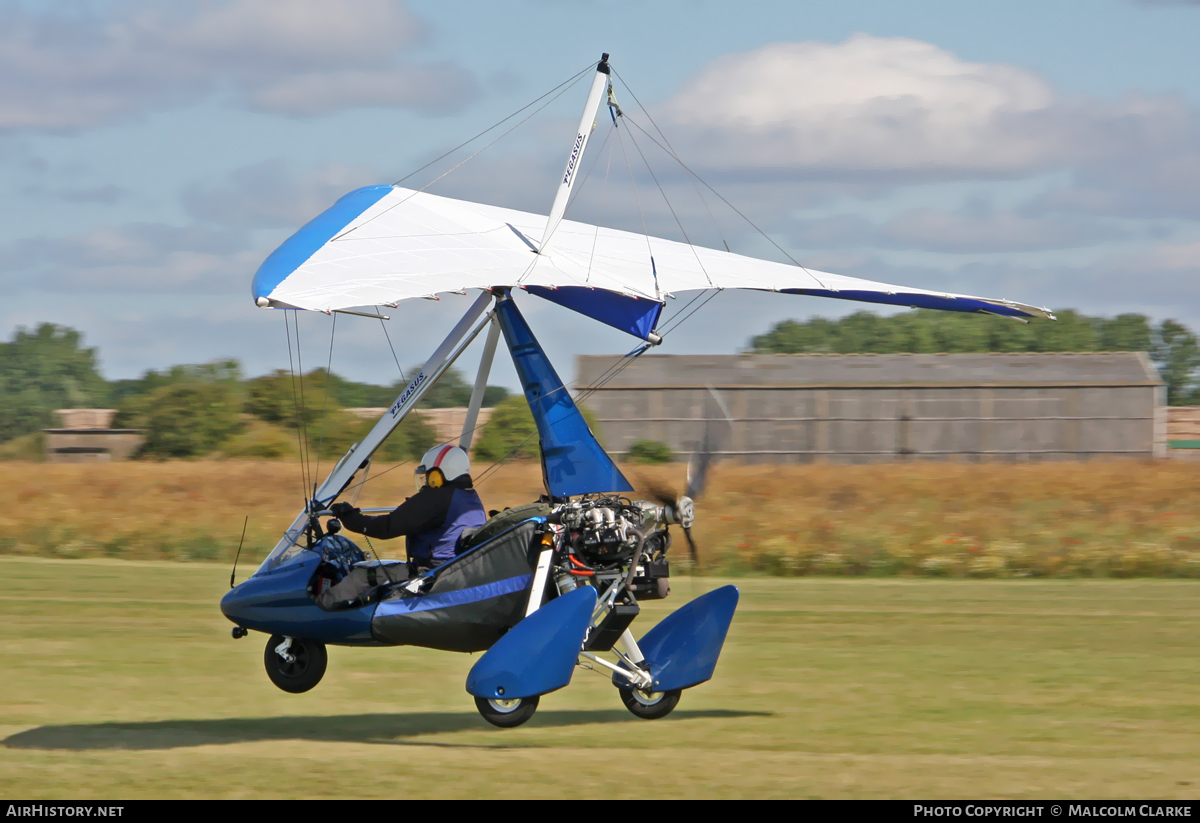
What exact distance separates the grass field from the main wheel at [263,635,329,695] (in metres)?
0.16

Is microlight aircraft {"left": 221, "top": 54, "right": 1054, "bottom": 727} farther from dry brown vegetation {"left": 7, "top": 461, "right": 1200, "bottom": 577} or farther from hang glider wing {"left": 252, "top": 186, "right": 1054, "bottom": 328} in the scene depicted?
dry brown vegetation {"left": 7, "top": 461, "right": 1200, "bottom": 577}

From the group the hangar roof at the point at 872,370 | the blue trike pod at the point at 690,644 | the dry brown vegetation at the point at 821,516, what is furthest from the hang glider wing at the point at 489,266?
the hangar roof at the point at 872,370

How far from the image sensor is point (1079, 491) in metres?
26.0

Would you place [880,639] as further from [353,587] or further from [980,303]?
[353,587]

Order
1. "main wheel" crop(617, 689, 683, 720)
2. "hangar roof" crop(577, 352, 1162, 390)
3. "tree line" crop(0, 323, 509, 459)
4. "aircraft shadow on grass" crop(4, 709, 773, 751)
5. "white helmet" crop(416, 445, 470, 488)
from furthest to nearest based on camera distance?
"hangar roof" crop(577, 352, 1162, 390)
"tree line" crop(0, 323, 509, 459)
"main wheel" crop(617, 689, 683, 720)
"white helmet" crop(416, 445, 470, 488)
"aircraft shadow on grass" crop(4, 709, 773, 751)

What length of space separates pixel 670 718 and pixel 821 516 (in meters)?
14.6

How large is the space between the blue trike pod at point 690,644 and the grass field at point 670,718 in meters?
0.31

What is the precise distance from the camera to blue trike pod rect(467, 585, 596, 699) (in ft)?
26.3

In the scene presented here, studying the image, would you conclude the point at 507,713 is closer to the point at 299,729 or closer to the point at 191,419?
the point at 299,729

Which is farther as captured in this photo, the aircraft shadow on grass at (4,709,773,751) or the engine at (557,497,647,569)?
the engine at (557,497,647,569)

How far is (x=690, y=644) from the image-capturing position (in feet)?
29.5

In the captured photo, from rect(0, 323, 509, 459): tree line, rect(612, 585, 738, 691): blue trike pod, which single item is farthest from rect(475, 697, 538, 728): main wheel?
rect(0, 323, 509, 459): tree line

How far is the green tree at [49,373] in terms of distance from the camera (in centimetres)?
8662

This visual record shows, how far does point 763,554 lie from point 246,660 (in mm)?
10048
